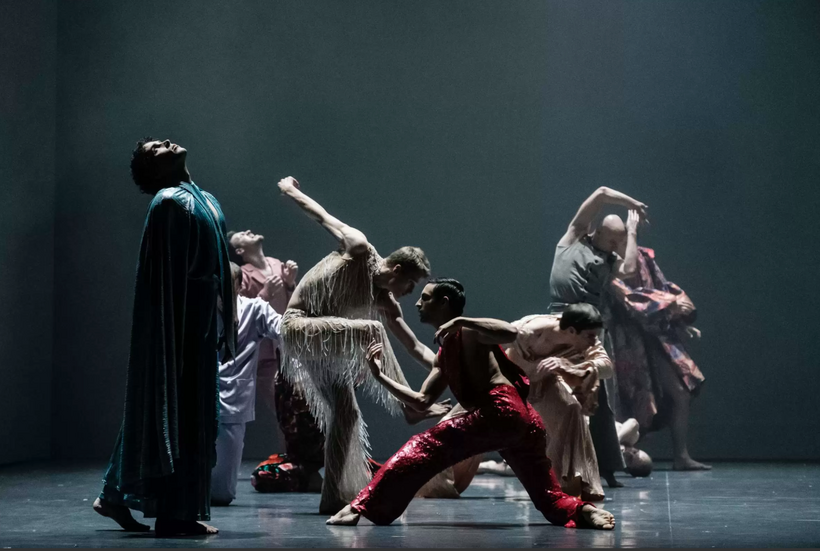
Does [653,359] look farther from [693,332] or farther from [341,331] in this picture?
[341,331]

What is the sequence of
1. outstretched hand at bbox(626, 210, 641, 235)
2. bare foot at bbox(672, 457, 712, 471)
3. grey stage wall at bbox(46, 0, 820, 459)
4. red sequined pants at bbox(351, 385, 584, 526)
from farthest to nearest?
1. grey stage wall at bbox(46, 0, 820, 459)
2. outstretched hand at bbox(626, 210, 641, 235)
3. bare foot at bbox(672, 457, 712, 471)
4. red sequined pants at bbox(351, 385, 584, 526)

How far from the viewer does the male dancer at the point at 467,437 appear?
4.66 metres

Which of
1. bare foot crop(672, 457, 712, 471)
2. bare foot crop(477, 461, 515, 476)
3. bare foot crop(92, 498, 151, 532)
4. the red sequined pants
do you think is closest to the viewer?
bare foot crop(92, 498, 151, 532)

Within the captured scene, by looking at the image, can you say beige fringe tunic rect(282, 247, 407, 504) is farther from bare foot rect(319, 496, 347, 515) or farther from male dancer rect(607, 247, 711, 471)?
male dancer rect(607, 247, 711, 471)

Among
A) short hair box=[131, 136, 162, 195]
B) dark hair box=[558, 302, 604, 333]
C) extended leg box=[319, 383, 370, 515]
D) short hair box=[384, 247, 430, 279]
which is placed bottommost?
extended leg box=[319, 383, 370, 515]

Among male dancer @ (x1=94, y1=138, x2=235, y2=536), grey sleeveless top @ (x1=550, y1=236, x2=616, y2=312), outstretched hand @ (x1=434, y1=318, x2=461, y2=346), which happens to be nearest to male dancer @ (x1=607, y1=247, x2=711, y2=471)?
grey sleeveless top @ (x1=550, y1=236, x2=616, y2=312)

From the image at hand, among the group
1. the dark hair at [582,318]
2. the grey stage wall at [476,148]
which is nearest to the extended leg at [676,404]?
the grey stage wall at [476,148]

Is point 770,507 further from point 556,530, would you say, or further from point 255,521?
point 255,521

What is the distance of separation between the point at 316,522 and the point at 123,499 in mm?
856

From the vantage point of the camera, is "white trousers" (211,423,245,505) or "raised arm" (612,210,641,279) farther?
"raised arm" (612,210,641,279)

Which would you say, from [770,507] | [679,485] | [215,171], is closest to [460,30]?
[215,171]

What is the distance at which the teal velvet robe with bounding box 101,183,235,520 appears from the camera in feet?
14.0

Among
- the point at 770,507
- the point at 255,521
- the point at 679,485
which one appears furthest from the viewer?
the point at 679,485

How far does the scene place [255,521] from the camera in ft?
16.4
